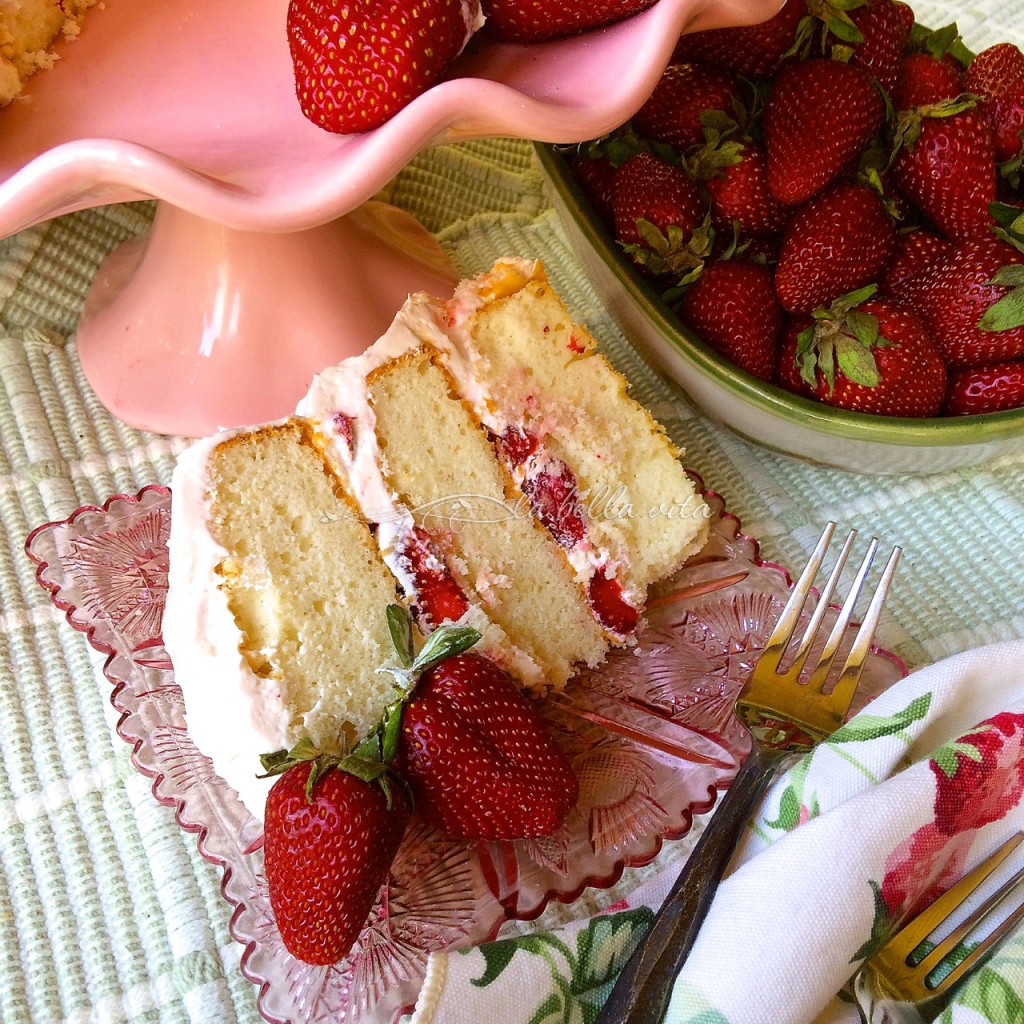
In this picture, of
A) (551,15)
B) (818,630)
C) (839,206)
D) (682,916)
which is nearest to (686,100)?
(839,206)

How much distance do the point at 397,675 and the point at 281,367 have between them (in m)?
0.40

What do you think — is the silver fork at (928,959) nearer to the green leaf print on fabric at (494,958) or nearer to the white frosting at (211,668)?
the green leaf print on fabric at (494,958)

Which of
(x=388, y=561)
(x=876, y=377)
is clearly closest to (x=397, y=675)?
(x=388, y=561)

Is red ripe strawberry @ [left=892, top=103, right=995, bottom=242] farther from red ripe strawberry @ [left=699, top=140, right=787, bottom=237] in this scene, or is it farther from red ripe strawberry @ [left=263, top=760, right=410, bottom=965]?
red ripe strawberry @ [left=263, top=760, right=410, bottom=965]

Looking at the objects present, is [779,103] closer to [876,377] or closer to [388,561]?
[876,377]

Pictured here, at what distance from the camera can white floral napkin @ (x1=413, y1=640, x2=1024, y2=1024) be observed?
61 cm

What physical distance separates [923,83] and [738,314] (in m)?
0.30

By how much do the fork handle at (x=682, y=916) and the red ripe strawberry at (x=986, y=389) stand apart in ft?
1.42

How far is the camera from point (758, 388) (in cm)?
Answer: 93

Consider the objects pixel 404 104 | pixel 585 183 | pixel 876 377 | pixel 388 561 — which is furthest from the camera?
pixel 585 183

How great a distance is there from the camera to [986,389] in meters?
0.94

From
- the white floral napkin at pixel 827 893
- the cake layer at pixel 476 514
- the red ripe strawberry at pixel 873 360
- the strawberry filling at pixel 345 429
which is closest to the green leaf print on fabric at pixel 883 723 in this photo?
the white floral napkin at pixel 827 893

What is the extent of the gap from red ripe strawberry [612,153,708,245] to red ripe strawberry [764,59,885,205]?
3.0 inches

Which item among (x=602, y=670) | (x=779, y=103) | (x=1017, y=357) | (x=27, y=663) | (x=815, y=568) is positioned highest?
(x=779, y=103)
